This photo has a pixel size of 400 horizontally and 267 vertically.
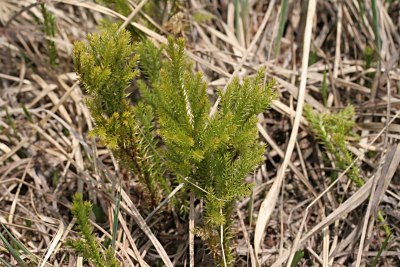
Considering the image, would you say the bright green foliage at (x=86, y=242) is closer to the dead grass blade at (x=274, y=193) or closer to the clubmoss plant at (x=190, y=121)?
the clubmoss plant at (x=190, y=121)

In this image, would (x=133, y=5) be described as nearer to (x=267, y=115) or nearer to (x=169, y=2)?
(x=169, y=2)

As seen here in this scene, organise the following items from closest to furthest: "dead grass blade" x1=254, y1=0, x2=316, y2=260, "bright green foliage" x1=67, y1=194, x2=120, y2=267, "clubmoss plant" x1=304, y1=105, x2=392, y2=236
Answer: "bright green foliage" x1=67, y1=194, x2=120, y2=267 < "dead grass blade" x1=254, y1=0, x2=316, y2=260 < "clubmoss plant" x1=304, y1=105, x2=392, y2=236

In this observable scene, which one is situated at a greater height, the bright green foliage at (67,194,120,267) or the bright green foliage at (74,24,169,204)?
the bright green foliage at (74,24,169,204)

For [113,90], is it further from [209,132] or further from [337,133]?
[337,133]

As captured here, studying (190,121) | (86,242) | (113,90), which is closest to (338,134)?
(190,121)

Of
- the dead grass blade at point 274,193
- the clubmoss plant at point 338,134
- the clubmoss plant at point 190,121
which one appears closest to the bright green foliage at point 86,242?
the clubmoss plant at point 190,121

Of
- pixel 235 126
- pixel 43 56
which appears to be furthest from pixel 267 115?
pixel 43 56

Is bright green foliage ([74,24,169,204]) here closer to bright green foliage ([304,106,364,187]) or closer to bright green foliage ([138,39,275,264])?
bright green foliage ([138,39,275,264])

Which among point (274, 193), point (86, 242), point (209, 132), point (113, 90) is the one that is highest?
point (113, 90)

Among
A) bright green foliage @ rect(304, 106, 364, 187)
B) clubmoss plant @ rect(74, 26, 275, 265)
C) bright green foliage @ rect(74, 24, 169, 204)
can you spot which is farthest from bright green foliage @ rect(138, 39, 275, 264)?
bright green foliage @ rect(304, 106, 364, 187)
